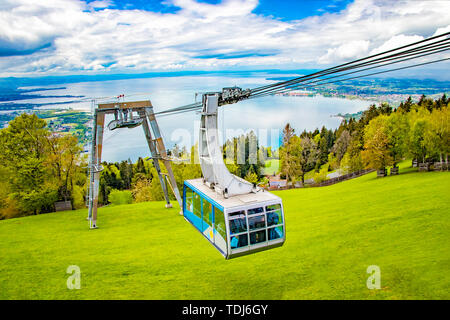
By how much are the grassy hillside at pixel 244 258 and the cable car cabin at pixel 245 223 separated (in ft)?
7.26

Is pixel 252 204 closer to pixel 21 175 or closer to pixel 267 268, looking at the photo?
pixel 267 268

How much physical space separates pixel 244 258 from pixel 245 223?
183 inches

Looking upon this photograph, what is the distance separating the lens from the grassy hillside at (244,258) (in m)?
11.6

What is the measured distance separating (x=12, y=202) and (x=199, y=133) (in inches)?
862

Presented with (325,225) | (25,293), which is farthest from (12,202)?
(325,225)

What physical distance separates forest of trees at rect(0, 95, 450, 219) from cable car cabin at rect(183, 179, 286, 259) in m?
8.21

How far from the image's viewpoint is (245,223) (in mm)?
10000

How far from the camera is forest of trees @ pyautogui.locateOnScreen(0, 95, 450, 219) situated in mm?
23641

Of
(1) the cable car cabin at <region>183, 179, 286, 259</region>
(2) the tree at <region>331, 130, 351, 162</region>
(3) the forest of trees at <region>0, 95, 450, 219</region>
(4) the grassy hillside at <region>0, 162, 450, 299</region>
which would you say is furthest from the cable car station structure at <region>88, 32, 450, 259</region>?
(2) the tree at <region>331, 130, 351, 162</region>

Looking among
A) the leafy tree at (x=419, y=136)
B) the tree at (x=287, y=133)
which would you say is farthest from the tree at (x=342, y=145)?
the leafy tree at (x=419, y=136)

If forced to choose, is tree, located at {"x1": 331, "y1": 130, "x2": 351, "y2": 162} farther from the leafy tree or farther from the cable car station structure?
the cable car station structure

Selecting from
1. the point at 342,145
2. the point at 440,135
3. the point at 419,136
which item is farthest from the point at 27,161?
the point at 342,145

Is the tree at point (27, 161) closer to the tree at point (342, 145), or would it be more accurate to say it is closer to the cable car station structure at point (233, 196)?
the cable car station structure at point (233, 196)

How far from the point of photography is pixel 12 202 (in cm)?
2627
